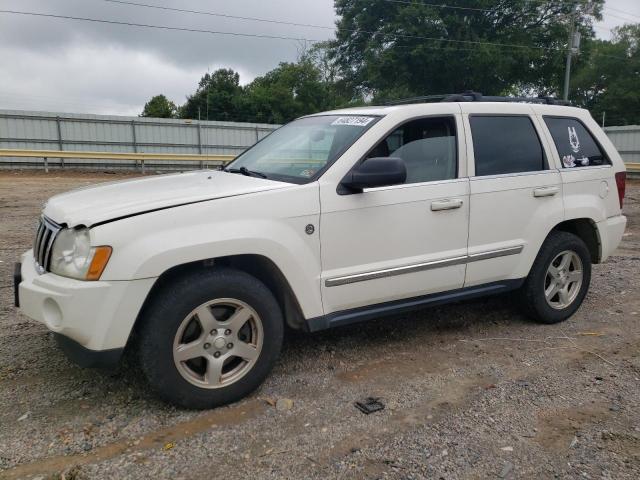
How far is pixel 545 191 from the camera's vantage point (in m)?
4.36

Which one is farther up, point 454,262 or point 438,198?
point 438,198

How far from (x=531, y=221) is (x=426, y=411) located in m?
1.92

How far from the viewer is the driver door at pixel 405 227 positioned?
11.3 feet

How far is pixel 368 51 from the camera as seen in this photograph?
1416 inches

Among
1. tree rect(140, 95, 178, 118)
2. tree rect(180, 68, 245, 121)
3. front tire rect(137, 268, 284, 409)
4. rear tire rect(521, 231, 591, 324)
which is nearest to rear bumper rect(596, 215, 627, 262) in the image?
rear tire rect(521, 231, 591, 324)

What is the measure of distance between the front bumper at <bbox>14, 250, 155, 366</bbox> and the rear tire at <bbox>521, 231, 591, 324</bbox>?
3129 millimetres

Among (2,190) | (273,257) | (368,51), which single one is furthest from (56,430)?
(368,51)

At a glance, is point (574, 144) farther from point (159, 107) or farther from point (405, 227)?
point (159, 107)

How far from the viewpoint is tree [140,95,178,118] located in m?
64.6

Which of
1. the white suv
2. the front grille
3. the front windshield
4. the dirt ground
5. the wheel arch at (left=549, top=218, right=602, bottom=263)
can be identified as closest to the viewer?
the dirt ground

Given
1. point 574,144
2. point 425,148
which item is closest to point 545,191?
point 574,144

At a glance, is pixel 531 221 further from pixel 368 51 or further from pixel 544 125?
pixel 368 51

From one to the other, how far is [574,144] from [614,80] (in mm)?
63186

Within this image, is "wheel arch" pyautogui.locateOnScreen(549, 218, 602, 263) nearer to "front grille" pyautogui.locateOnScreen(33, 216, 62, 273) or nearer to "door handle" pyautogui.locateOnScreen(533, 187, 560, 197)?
"door handle" pyautogui.locateOnScreen(533, 187, 560, 197)
